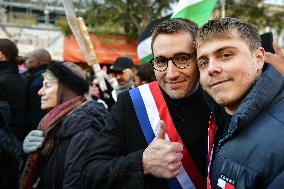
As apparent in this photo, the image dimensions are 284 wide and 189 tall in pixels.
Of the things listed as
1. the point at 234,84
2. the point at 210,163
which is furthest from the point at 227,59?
the point at 210,163

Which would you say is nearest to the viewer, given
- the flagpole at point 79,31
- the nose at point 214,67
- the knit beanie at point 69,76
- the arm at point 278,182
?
the arm at point 278,182

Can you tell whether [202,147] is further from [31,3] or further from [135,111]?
[31,3]

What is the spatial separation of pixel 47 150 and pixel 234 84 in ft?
6.55

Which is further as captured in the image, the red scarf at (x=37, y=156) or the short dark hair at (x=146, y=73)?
the short dark hair at (x=146, y=73)

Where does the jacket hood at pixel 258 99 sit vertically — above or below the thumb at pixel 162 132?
above

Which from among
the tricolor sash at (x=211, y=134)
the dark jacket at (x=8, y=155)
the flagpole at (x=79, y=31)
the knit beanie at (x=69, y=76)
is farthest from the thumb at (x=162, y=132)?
the flagpole at (x=79, y=31)

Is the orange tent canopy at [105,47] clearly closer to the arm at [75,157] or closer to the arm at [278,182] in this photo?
the arm at [75,157]

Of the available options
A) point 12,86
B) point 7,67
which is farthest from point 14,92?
point 7,67

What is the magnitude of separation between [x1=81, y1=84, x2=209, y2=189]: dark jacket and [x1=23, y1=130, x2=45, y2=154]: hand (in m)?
1.11

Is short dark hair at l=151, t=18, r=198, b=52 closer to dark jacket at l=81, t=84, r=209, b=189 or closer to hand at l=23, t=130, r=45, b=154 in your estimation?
dark jacket at l=81, t=84, r=209, b=189

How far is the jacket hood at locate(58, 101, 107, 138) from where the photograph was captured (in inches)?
125

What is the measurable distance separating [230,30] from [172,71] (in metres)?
0.47

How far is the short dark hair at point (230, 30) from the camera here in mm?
1870

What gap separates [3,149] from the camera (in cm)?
362
